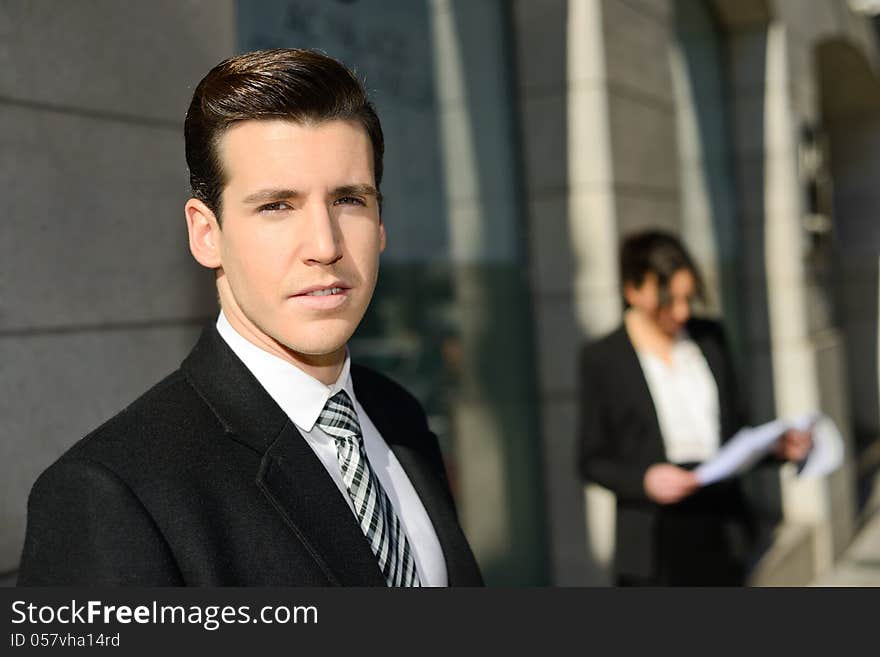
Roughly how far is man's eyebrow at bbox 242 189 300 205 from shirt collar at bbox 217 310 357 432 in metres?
0.27

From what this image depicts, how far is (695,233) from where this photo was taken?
745cm

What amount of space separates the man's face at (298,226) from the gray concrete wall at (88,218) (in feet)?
3.42

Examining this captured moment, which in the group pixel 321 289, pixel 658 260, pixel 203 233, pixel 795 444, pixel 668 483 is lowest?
pixel 668 483

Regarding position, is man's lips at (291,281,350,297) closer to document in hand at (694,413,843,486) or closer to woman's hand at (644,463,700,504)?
document in hand at (694,413,843,486)

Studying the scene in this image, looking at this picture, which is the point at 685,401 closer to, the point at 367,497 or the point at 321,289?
the point at 367,497

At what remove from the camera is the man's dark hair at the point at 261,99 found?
1571 millimetres

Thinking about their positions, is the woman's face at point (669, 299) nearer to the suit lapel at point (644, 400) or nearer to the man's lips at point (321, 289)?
the suit lapel at point (644, 400)

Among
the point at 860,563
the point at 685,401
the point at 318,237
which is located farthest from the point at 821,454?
the point at 860,563

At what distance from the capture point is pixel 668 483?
12.5 ft

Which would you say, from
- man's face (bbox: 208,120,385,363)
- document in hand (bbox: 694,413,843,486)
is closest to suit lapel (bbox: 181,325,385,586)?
man's face (bbox: 208,120,385,363)

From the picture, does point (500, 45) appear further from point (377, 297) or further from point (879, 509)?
point (879, 509)

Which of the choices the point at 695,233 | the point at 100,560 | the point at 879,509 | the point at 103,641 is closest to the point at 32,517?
the point at 100,560

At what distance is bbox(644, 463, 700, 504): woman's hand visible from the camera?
148 inches

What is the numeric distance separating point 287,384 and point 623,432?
8.63 feet
